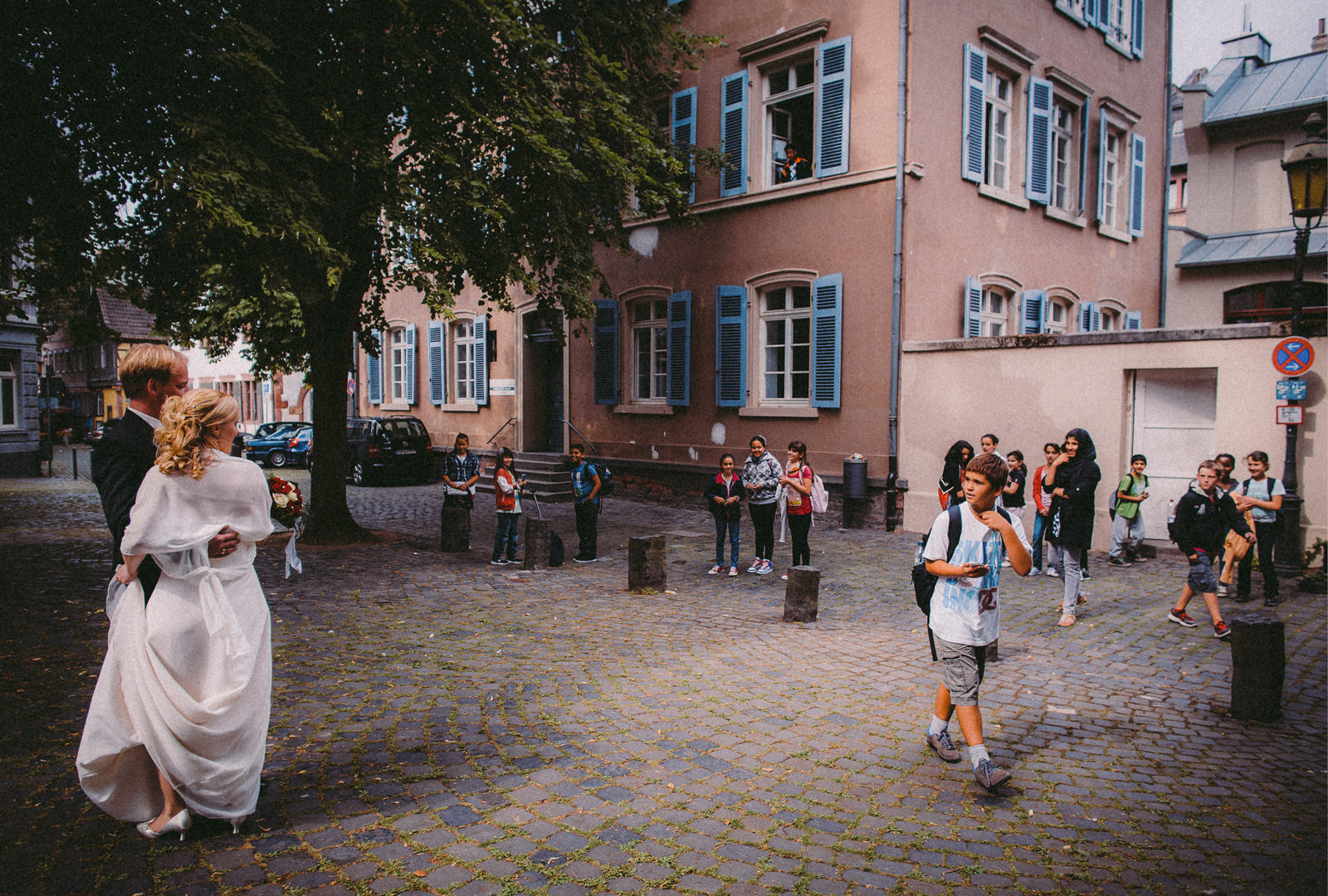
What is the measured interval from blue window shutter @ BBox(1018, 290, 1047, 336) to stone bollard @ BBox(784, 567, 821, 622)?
10295 millimetres

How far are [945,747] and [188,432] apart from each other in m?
3.94

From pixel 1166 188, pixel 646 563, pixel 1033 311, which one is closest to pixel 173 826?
pixel 646 563

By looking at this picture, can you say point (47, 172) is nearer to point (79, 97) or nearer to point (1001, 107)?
point (79, 97)

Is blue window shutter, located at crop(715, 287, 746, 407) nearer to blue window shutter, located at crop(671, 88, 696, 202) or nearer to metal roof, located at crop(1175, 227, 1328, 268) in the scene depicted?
blue window shutter, located at crop(671, 88, 696, 202)

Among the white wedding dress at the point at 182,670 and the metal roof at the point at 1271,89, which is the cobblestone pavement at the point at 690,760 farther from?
the metal roof at the point at 1271,89

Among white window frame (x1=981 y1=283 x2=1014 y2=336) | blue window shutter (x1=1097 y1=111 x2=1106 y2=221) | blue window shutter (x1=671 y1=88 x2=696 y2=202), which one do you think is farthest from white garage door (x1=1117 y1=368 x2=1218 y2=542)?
blue window shutter (x1=671 y1=88 x2=696 y2=202)

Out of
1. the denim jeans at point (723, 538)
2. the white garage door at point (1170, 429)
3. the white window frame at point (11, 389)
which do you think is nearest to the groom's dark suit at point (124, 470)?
the denim jeans at point (723, 538)

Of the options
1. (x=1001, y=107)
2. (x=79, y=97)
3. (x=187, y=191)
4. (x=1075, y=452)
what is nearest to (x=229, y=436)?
(x=187, y=191)

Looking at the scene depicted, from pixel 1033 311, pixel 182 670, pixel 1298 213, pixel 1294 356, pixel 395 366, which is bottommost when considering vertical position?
pixel 182 670

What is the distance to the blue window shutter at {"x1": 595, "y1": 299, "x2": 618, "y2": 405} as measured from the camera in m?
17.2

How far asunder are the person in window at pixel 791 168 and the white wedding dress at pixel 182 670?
12928mm

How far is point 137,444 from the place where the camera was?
11.4 ft

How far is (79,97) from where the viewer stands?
7.78m

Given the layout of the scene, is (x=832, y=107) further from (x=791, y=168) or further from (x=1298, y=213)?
(x=1298, y=213)
